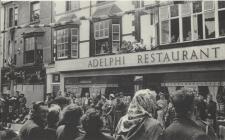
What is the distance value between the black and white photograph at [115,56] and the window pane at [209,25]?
2 centimetres

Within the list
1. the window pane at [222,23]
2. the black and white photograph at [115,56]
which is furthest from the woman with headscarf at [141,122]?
the window pane at [222,23]

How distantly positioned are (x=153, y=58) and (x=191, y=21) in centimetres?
218

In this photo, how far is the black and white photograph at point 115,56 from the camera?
14.5 meters

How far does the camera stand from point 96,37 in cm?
2100

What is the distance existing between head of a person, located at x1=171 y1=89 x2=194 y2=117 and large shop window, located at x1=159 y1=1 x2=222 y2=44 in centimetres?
1223

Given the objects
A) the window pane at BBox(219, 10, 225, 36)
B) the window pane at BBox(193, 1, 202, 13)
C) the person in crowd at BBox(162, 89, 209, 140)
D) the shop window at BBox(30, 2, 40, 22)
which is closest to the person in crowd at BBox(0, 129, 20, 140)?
the person in crowd at BBox(162, 89, 209, 140)

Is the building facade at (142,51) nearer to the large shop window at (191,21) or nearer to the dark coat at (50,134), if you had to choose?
the large shop window at (191,21)

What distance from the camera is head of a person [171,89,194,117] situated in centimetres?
332

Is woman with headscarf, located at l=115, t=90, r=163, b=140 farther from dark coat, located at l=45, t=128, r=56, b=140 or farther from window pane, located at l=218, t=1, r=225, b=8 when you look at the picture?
window pane, located at l=218, t=1, r=225, b=8

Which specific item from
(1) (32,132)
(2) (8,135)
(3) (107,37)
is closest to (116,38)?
(3) (107,37)

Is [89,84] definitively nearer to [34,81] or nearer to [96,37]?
[96,37]

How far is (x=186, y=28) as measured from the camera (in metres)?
16.2

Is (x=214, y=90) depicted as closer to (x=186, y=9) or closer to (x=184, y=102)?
(x=186, y=9)

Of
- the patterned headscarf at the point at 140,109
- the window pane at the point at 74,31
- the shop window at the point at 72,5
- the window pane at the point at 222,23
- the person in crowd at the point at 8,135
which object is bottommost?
the person in crowd at the point at 8,135
